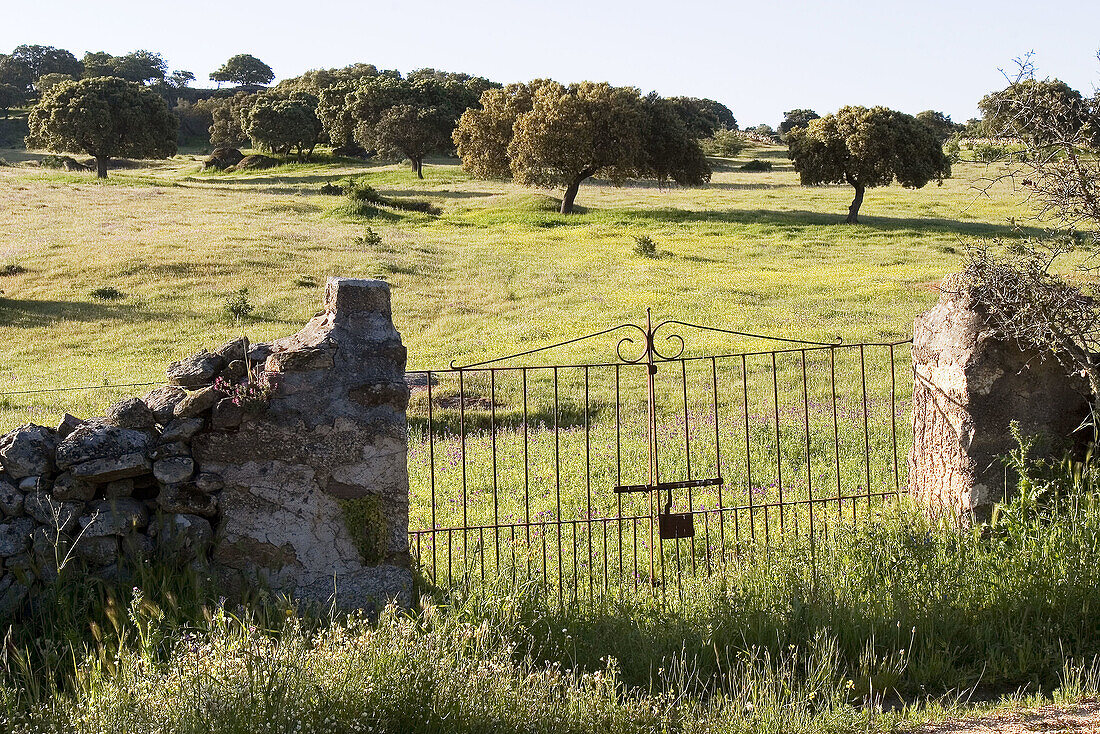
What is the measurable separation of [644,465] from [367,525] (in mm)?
4962

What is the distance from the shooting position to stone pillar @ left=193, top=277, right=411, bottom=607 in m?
6.33

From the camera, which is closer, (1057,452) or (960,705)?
(960,705)

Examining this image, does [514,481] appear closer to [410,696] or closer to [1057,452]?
[1057,452]

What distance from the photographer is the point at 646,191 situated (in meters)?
55.4

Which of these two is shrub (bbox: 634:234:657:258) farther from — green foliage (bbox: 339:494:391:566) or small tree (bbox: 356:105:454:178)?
small tree (bbox: 356:105:454:178)

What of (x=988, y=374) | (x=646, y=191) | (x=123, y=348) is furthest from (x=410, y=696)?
(x=646, y=191)

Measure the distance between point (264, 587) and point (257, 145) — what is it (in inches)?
2914

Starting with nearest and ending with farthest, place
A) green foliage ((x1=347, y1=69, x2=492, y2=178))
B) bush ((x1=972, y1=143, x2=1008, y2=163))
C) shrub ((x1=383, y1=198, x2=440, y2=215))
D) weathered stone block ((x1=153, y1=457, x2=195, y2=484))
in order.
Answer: weathered stone block ((x1=153, y1=457, x2=195, y2=484)) < bush ((x1=972, y1=143, x2=1008, y2=163)) < shrub ((x1=383, y1=198, x2=440, y2=215)) < green foliage ((x1=347, y1=69, x2=492, y2=178))

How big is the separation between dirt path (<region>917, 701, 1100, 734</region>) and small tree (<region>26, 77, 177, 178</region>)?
6108 centimetres

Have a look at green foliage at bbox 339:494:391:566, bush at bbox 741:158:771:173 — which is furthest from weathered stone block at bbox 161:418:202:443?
bush at bbox 741:158:771:173

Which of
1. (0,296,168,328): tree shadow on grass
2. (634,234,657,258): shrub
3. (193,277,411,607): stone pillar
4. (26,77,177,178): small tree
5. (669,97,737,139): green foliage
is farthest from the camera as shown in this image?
(669,97,737,139): green foliage

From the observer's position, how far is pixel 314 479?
6.35m

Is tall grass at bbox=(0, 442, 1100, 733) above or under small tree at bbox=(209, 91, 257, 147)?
under

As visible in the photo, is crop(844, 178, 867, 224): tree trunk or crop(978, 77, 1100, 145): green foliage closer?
crop(978, 77, 1100, 145): green foliage
